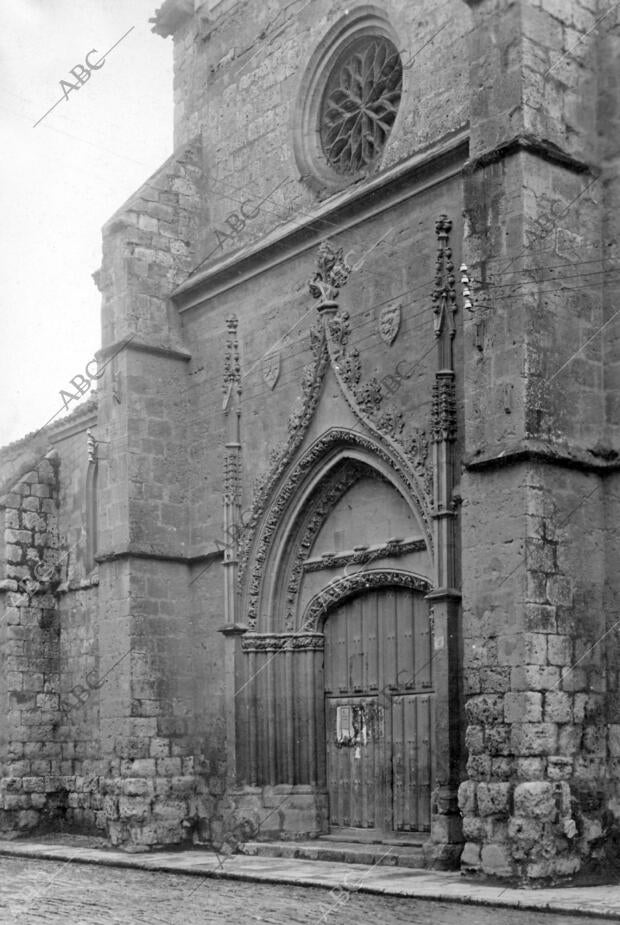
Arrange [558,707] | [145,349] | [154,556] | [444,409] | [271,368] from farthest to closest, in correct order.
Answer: [145,349] → [154,556] → [271,368] → [444,409] → [558,707]

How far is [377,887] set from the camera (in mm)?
10359

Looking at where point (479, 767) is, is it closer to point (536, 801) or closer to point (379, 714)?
point (536, 801)

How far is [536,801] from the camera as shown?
33.3ft

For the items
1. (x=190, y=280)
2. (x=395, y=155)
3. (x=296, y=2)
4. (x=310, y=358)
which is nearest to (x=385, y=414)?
(x=310, y=358)

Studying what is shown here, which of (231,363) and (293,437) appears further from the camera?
(231,363)

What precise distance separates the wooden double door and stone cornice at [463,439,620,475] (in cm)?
211

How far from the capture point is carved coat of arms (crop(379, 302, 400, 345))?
1288 cm

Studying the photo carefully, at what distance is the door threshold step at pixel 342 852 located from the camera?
11992mm

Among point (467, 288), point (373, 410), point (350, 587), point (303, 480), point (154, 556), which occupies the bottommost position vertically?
point (350, 587)

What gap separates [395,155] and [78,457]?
680 cm

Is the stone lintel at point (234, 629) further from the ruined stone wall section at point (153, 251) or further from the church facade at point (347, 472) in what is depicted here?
the ruined stone wall section at point (153, 251)

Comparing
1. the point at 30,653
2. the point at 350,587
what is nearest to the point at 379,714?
the point at 350,587

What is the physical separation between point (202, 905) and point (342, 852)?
2600 mm

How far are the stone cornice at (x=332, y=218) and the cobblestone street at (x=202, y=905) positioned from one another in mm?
6209
